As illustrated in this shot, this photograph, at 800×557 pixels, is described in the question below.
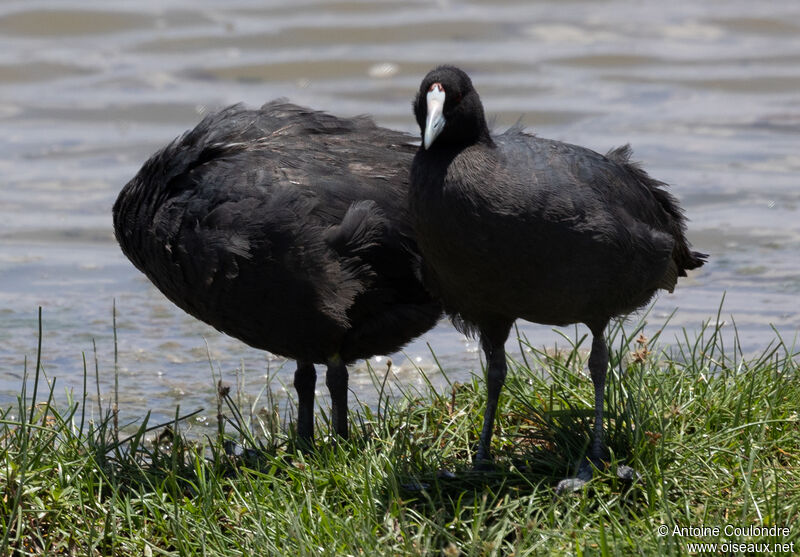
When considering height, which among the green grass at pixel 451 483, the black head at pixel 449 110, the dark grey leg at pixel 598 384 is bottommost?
the green grass at pixel 451 483

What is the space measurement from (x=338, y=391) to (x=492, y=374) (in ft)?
2.49

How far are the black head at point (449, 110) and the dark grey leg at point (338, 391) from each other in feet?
4.13

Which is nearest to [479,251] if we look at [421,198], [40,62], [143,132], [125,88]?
[421,198]

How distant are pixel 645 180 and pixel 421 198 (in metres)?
1.17

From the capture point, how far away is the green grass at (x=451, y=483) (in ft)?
13.9

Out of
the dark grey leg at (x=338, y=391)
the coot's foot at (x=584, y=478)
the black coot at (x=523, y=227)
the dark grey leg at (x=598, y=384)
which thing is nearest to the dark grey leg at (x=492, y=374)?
the black coot at (x=523, y=227)

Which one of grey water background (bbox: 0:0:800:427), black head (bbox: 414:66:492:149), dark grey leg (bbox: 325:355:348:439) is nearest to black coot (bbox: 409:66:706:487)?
black head (bbox: 414:66:492:149)

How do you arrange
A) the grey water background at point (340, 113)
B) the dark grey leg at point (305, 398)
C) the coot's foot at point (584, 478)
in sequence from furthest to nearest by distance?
the grey water background at point (340, 113), the dark grey leg at point (305, 398), the coot's foot at point (584, 478)

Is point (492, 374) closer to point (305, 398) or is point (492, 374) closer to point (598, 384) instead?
point (598, 384)

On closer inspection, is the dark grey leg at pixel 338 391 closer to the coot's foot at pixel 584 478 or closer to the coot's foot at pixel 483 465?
the coot's foot at pixel 483 465

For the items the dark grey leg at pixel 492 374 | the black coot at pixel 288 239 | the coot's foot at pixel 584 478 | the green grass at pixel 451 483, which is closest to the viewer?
the green grass at pixel 451 483

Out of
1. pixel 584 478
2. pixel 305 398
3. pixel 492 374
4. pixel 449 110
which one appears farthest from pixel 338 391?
pixel 449 110

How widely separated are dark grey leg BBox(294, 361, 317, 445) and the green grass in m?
0.26

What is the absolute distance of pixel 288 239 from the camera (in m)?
5.12
